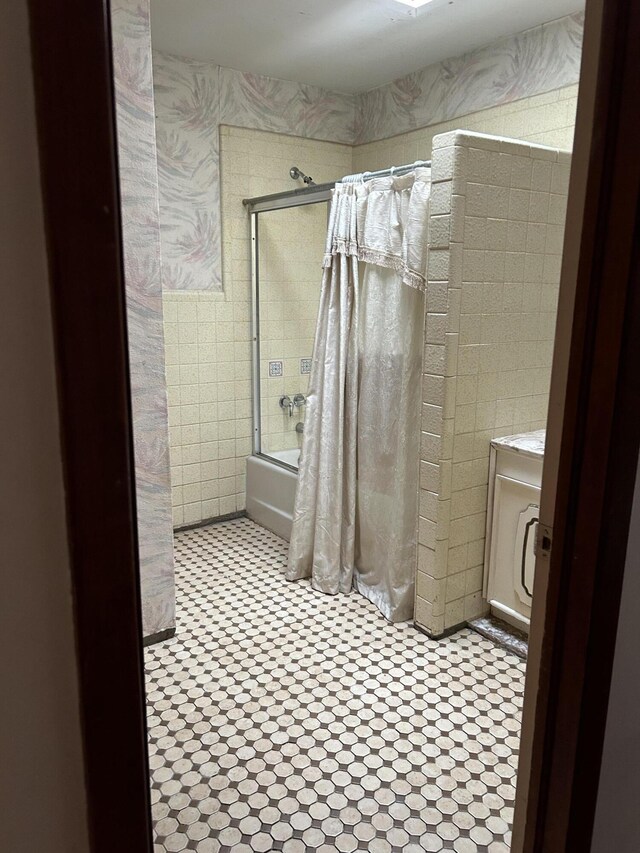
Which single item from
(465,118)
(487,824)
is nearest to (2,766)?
(487,824)

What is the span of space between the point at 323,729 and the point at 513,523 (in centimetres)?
104

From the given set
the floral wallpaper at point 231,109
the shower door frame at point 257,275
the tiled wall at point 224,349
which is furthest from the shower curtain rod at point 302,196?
the floral wallpaper at point 231,109

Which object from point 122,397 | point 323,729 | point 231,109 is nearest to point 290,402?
point 231,109

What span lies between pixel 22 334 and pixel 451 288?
6.23ft

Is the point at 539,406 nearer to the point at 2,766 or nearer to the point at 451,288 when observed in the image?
the point at 451,288

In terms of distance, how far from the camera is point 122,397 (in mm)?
616

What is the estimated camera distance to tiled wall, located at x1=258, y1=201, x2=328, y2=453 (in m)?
3.66

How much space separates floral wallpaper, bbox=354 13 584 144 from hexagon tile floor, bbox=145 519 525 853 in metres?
2.46

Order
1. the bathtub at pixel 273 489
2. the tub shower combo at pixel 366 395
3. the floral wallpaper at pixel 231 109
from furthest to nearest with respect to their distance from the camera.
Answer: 1. the bathtub at pixel 273 489
2. the floral wallpaper at pixel 231 109
3. the tub shower combo at pixel 366 395

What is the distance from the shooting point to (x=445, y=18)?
8.95 feet

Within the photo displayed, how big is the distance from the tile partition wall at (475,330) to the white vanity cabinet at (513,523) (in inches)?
1.9

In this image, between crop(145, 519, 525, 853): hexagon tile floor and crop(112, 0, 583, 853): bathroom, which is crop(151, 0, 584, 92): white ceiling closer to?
crop(112, 0, 583, 853): bathroom

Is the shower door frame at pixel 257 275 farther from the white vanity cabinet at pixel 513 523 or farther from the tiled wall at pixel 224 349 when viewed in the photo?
the white vanity cabinet at pixel 513 523

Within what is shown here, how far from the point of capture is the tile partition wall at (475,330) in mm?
2254
